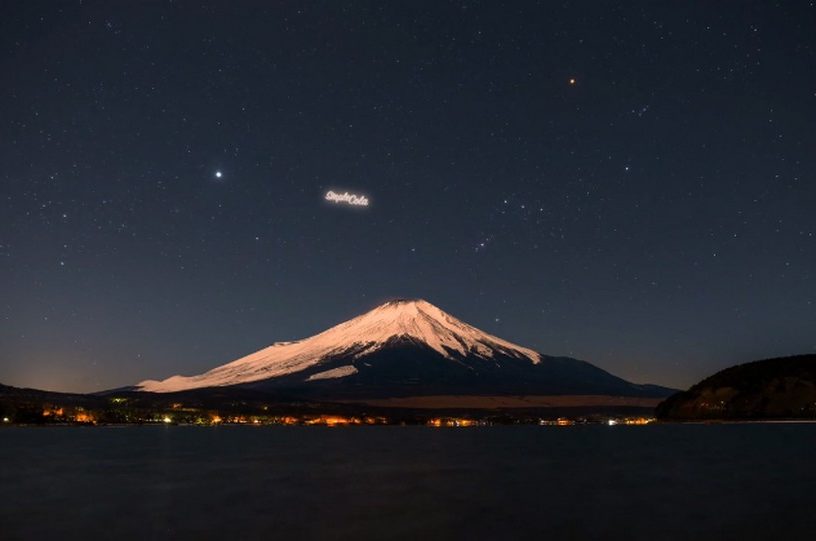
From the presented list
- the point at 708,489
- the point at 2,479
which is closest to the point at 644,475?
the point at 708,489

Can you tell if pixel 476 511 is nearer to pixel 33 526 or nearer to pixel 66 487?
pixel 33 526

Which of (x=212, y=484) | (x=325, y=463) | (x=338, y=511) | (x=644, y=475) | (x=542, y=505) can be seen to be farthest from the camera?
(x=325, y=463)

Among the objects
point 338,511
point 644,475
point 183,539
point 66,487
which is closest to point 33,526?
point 183,539

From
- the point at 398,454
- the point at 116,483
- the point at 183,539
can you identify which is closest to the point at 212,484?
the point at 116,483

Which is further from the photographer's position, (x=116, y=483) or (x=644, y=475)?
(x=644, y=475)

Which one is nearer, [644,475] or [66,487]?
[66,487]

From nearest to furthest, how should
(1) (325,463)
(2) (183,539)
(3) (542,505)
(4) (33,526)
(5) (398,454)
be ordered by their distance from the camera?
(2) (183,539), (4) (33,526), (3) (542,505), (1) (325,463), (5) (398,454)

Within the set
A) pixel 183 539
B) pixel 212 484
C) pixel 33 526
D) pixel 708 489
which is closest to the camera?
pixel 183 539

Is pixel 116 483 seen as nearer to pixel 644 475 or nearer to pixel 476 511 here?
pixel 476 511

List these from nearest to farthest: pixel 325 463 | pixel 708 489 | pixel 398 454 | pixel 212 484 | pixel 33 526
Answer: pixel 33 526 → pixel 708 489 → pixel 212 484 → pixel 325 463 → pixel 398 454
